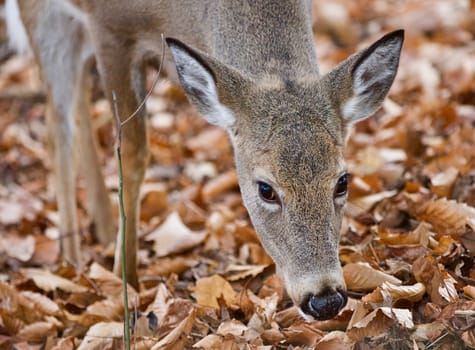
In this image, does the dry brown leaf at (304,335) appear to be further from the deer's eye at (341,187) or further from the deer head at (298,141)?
the deer's eye at (341,187)

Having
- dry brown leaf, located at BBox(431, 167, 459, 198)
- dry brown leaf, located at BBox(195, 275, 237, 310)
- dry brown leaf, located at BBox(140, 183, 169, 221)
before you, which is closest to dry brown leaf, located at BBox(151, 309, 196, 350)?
dry brown leaf, located at BBox(195, 275, 237, 310)

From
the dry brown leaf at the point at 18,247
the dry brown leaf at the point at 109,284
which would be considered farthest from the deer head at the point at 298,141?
the dry brown leaf at the point at 18,247

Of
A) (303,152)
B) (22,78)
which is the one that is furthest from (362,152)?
(22,78)

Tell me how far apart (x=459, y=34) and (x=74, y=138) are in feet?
13.4

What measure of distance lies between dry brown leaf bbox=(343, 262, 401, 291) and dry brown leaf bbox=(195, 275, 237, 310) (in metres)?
0.64

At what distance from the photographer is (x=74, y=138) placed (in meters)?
6.69

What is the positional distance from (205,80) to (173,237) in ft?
6.08

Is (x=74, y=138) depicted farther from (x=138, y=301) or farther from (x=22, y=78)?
(x=22, y=78)

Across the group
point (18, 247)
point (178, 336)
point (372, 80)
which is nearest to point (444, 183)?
point (372, 80)

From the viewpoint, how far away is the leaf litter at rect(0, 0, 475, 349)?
4203mm

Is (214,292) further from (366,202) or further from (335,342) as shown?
(366,202)

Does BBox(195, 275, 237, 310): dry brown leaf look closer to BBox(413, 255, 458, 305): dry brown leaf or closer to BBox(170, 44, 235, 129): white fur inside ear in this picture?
BBox(170, 44, 235, 129): white fur inside ear

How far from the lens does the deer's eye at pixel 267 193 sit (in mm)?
4234

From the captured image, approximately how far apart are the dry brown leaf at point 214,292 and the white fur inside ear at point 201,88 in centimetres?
84
